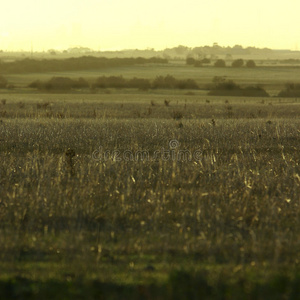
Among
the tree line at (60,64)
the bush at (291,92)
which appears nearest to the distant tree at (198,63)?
the tree line at (60,64)

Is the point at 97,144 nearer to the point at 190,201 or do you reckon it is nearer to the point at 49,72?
the point at 190,201

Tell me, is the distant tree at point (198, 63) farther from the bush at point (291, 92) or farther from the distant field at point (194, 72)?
the bush at point (291, 92)

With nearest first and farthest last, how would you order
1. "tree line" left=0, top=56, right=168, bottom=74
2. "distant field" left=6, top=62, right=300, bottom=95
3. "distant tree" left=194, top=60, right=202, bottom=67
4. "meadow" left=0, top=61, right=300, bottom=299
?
1. "meadow" left=0, top=61, right=300, bottom=299
2. "distant field" left=6, top=62, right=300, bottom=95
3. "tree line" left=0, top=56, right=168, bottom=74
4. "distant tree" left=194, top=60, right=202, bottom=67

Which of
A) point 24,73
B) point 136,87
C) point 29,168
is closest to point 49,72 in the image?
point 24,73

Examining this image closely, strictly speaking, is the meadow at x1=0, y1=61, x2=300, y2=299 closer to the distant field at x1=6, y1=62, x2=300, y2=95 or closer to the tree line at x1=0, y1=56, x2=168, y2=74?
the distant field at x1=6, y1=62, x2=300, y2=95

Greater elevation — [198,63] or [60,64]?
[198,63]

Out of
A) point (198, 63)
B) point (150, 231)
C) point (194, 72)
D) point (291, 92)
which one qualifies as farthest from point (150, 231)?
point (198, 63)

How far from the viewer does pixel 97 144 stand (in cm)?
1706

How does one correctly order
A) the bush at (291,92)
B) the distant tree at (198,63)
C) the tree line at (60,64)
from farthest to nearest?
the distant tree at (198,63) → the tree line at (60,64) → the bush at (291,92)

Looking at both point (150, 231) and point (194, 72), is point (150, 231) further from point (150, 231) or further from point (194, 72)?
point (194, 72)

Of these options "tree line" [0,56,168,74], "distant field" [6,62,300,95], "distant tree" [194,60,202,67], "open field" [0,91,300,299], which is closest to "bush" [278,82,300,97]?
"distant field" [6,62,300,95]

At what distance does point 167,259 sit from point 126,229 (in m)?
1.21

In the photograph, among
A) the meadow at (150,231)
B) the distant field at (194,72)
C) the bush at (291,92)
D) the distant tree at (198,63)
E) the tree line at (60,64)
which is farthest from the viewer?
the distant tree at (198,63)

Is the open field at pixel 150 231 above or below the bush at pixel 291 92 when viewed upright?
above
